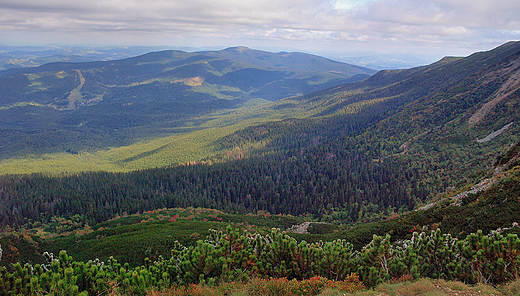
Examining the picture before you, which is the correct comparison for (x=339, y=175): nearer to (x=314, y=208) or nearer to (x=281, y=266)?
(x=314, y=208)

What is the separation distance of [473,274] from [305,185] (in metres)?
104

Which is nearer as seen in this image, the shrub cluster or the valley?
the shrub cluster

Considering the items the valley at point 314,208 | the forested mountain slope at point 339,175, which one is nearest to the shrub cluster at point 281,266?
Answer: the valley at point 314,208

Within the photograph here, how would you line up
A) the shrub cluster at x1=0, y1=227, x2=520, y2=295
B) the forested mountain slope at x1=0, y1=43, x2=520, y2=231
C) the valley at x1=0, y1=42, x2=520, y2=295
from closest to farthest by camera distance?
the shrub cluster at x1=0, y1=227, x2=520, y2=295, the valley at x1=0, y1=42, x2=520, y2=295, the forested mountain slope at x1=0, y1=43, x2=520, y2=231

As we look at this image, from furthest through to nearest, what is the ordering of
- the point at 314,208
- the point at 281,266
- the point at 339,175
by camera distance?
the point at 339,175 < the point at 314,208 < the point at 281,266

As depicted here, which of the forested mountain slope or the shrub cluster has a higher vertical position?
the shrub cluster

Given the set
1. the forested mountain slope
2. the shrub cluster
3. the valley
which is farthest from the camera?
the forested mountain slope

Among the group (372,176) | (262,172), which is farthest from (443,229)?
(262,172)

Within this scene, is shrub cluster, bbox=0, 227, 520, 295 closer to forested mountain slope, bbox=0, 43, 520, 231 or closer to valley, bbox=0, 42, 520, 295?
valley, bbox=0, 42, 520, 295

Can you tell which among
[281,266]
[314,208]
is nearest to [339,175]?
[314,208]

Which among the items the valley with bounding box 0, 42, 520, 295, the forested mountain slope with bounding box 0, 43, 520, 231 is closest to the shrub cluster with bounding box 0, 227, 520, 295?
the valley with bounding box 0, 42, 520, 295

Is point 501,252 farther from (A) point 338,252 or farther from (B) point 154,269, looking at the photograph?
(B) point 154,269

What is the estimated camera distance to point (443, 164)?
10594 cm

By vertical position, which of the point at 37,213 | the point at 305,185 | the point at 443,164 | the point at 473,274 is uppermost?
the point at 473,274
